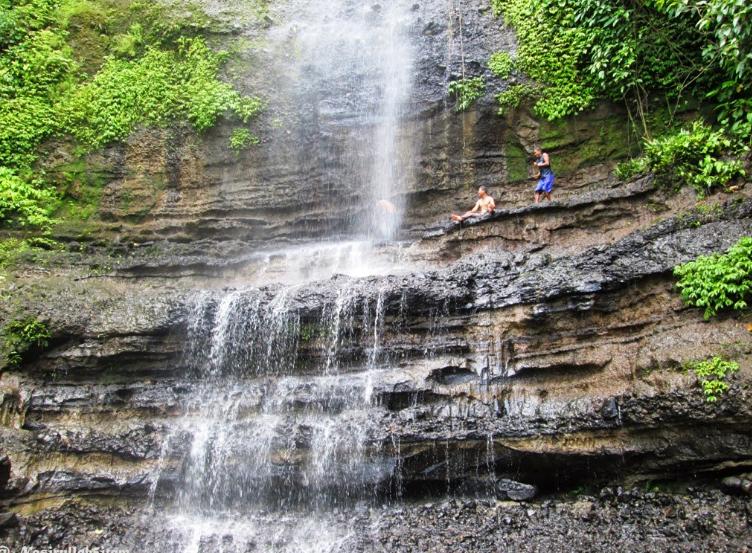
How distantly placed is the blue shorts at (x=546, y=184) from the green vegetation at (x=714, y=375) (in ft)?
18.2

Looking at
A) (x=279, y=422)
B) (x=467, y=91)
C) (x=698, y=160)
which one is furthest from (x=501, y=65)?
(x=279, y=422)

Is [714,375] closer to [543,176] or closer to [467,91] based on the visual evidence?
[543,176]

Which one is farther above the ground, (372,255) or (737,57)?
(737,57)

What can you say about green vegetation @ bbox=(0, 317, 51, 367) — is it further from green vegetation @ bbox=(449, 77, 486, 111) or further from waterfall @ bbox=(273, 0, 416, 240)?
green vegetation @ bbox=(449, 77, 486, 111)

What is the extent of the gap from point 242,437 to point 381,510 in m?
2.53

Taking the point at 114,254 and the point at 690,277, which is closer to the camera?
the point at 690,277

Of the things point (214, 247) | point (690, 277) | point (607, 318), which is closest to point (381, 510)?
point (607, 318)

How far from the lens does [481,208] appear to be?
1181 centimetres

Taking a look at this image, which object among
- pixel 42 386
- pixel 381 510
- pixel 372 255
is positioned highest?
pixel 372 255

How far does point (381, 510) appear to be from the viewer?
8.35 m

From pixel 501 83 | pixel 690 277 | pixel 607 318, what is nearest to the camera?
pixel 690 277

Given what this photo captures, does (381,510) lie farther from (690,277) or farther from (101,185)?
(101,185)

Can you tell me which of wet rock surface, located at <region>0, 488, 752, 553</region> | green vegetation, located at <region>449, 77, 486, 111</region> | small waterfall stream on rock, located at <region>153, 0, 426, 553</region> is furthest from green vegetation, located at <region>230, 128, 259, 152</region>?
wet rock surface, located at <region>0, 488, 752, 553</region>

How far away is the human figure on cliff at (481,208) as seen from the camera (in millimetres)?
11273
